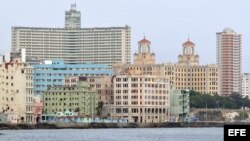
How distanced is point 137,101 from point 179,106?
37.2ft

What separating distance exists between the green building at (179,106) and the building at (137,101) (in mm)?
3413

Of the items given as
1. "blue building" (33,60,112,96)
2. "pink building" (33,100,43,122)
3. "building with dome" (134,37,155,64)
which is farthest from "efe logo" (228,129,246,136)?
"building with dome" (134,37,155,64)

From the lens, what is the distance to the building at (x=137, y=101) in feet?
501

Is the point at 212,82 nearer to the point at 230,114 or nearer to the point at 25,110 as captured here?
the point at 230,114

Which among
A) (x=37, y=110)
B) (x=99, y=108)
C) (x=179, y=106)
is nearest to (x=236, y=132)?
(x=37, y=110)

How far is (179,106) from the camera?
531 ft

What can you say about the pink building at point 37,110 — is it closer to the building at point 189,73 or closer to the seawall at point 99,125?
the seawall at point 99,125

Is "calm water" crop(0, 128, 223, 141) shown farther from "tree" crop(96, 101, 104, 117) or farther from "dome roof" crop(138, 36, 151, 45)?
"dome roof" crop(138, 36, 151, 45)

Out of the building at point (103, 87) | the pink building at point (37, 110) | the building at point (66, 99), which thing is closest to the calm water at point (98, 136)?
the pink building at point (37, 110)

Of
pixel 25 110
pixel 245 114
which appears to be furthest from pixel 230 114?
pixel 25 110

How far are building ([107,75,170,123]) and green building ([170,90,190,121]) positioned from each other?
11.2 ft

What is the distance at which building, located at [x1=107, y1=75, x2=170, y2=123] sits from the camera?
153 meters

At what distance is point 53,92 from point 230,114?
157 ft

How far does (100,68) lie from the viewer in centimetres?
18475
